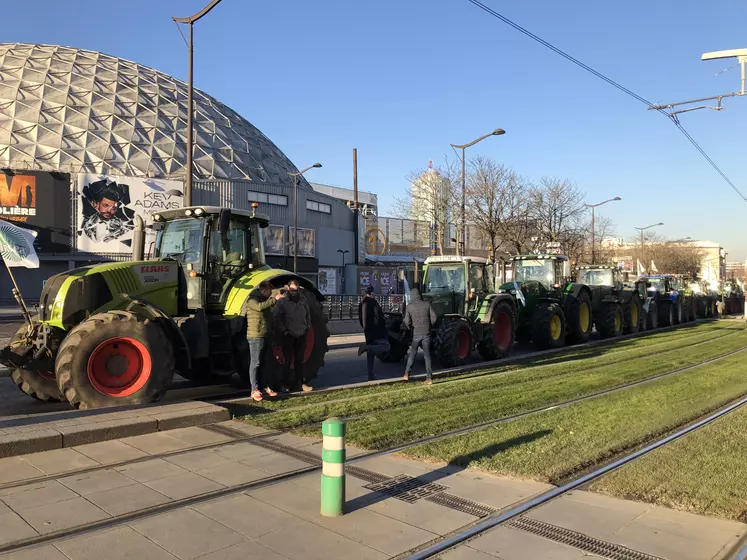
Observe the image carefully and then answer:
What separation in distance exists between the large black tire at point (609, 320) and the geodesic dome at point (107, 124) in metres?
31.0

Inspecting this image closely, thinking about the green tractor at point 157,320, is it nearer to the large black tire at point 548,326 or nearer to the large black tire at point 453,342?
the large black tire at point 453,342

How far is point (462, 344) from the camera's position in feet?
45.2

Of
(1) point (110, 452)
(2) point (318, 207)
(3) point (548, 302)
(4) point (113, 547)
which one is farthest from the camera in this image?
(2) point (318, 207)

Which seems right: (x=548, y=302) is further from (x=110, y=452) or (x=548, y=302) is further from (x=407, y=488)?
(x=110, y=452)

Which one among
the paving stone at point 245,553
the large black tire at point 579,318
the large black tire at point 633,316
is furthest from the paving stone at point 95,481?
the large black tire at point 633,316

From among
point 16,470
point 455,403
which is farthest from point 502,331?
point 16,470

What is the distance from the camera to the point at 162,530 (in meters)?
4.33

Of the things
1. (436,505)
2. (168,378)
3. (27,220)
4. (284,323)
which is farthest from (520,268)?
(27,220)

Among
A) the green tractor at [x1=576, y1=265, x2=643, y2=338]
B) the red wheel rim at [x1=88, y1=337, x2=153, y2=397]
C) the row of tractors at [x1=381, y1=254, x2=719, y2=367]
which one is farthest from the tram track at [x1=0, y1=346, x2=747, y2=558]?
the green tractor at [x1=576, y1=265, x2=643, y2=338]

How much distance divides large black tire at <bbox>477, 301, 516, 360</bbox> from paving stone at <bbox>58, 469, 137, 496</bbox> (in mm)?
10401

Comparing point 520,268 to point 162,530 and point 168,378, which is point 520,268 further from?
point 162,530

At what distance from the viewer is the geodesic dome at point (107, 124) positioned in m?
39.8

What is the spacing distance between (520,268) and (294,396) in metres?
12.5

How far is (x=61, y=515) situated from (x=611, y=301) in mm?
20973
